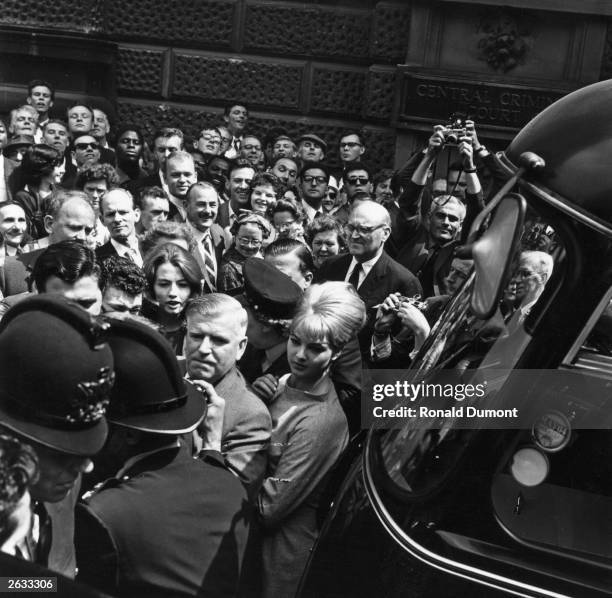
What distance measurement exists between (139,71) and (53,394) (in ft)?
31.0

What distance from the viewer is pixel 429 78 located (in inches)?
412

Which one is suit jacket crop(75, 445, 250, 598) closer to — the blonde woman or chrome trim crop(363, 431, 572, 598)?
chrome trim crop(363, 431, 572, 598)

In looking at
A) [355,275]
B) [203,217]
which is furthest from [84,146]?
[355,275]

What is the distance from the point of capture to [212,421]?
10.8 ft

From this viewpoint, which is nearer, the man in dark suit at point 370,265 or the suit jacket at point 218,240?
the man in dark suit at point 370,265

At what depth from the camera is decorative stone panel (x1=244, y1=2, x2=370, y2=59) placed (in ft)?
36.0

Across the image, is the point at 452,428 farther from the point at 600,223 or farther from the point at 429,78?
the point at 429,78

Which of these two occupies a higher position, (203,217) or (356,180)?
(203,217)

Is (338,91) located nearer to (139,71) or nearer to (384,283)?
(139,71)

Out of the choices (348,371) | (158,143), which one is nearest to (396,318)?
(348,371)

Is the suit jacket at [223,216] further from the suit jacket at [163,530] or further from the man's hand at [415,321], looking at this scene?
the suit jacket at [163,530]

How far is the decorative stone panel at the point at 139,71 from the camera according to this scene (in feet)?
37.0

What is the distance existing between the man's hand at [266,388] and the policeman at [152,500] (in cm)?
87

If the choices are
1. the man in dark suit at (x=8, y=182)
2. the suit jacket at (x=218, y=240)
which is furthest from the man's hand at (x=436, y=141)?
the man in dark suit at (x=8, y=182)
